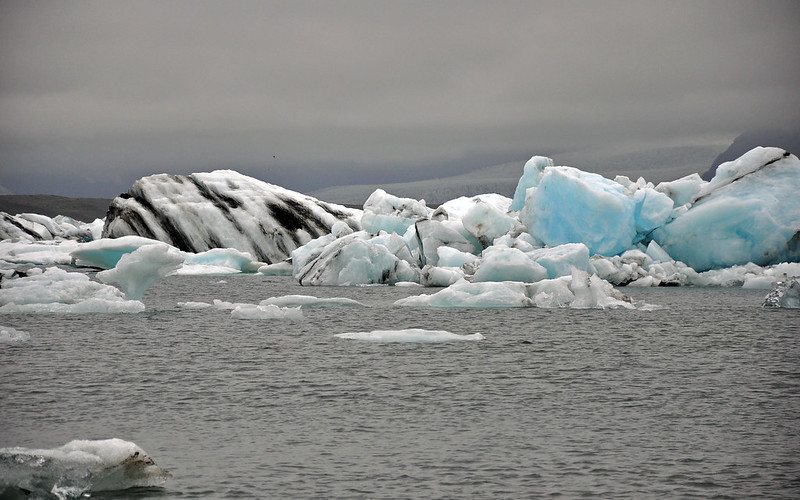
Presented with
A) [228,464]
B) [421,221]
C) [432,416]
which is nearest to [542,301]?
[421,221]

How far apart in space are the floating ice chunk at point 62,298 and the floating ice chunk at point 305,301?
3864mm

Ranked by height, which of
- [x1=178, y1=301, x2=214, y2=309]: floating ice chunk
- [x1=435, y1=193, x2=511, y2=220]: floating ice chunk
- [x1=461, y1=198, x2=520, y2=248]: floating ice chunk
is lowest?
[x1=178, y1=301, x2=214, y2=309]: floating ice chunk

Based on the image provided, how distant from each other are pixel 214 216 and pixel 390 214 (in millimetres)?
12366

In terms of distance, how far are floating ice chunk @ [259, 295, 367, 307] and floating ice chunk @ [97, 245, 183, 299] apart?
3.23 metres

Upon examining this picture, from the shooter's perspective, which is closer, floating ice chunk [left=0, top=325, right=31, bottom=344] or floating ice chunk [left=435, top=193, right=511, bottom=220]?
floating ice chunk [left=0, top=325, right=31, bottom=344]

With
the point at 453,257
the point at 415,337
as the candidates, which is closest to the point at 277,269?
the point at 453,257

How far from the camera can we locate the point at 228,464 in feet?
30.8

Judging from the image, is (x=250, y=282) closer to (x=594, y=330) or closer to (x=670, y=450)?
(x=594, y=330)

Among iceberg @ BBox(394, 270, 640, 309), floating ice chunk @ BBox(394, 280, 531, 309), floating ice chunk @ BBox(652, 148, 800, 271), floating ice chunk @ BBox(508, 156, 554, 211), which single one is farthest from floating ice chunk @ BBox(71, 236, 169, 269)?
floating ice chunk @ BBox(652, 148, 800, 271)

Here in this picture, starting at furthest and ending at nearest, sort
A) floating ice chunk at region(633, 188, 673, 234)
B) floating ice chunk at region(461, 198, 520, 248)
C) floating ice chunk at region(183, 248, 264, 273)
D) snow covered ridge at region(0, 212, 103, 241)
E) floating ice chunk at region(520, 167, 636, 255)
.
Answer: snow covered ridge at region(0, 212, 103, 241) < floating ice chunk at region(183, 248, 264, 273) < floating ice chunk at region(461, 198, 520, 248) < floating ice chunk at region(633, 188, 673, 234) < floating ice chunk at region(520, 167, 636, 255)

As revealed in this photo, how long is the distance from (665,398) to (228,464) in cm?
651

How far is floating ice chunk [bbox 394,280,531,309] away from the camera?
87.5ft

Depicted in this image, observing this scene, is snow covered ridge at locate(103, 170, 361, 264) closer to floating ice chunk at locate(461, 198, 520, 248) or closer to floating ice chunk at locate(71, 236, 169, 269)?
floating ice chunk at locate(71, 236, 169, 269)

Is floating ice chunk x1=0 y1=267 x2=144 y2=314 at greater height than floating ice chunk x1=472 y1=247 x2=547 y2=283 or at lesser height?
lesser
